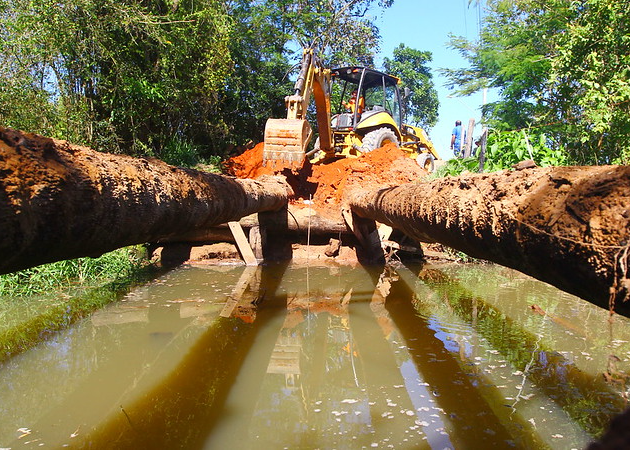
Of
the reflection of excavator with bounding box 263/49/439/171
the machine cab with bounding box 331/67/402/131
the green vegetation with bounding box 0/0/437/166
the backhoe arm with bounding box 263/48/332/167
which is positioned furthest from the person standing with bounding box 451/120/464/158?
the backhoe arm with bounding box 263/48/332/167

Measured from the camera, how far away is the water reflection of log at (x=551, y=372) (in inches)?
92.3

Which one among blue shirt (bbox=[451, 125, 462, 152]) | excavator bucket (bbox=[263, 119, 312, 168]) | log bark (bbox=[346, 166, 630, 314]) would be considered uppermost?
blue shirt (bbox=[451, 125, 462, 152])

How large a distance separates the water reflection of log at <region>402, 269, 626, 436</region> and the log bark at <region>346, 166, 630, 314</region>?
1.10 metres

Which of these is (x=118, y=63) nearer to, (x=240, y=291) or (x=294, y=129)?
(x=294, y=129)

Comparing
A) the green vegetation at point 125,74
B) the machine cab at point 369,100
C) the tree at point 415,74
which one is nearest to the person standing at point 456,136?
the machine cab at point 369,100

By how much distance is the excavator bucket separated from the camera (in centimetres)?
683

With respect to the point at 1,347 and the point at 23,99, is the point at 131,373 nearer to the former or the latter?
the point at 1,347

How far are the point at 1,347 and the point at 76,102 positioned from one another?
7.16m

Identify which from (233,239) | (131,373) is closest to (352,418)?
(131,373)

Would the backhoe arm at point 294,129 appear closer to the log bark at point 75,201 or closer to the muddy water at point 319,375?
the muddy water at point 319,375

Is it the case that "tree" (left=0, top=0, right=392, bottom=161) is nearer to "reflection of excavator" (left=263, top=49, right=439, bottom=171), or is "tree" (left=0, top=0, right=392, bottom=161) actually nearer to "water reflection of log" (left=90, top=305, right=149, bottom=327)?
"reflection of excavator" (left=263, top=49, right=439, bottom=171)

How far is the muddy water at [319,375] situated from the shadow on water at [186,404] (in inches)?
0.4

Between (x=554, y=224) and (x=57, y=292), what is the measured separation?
5.20m

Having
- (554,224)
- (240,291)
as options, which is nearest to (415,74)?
(240,291)
